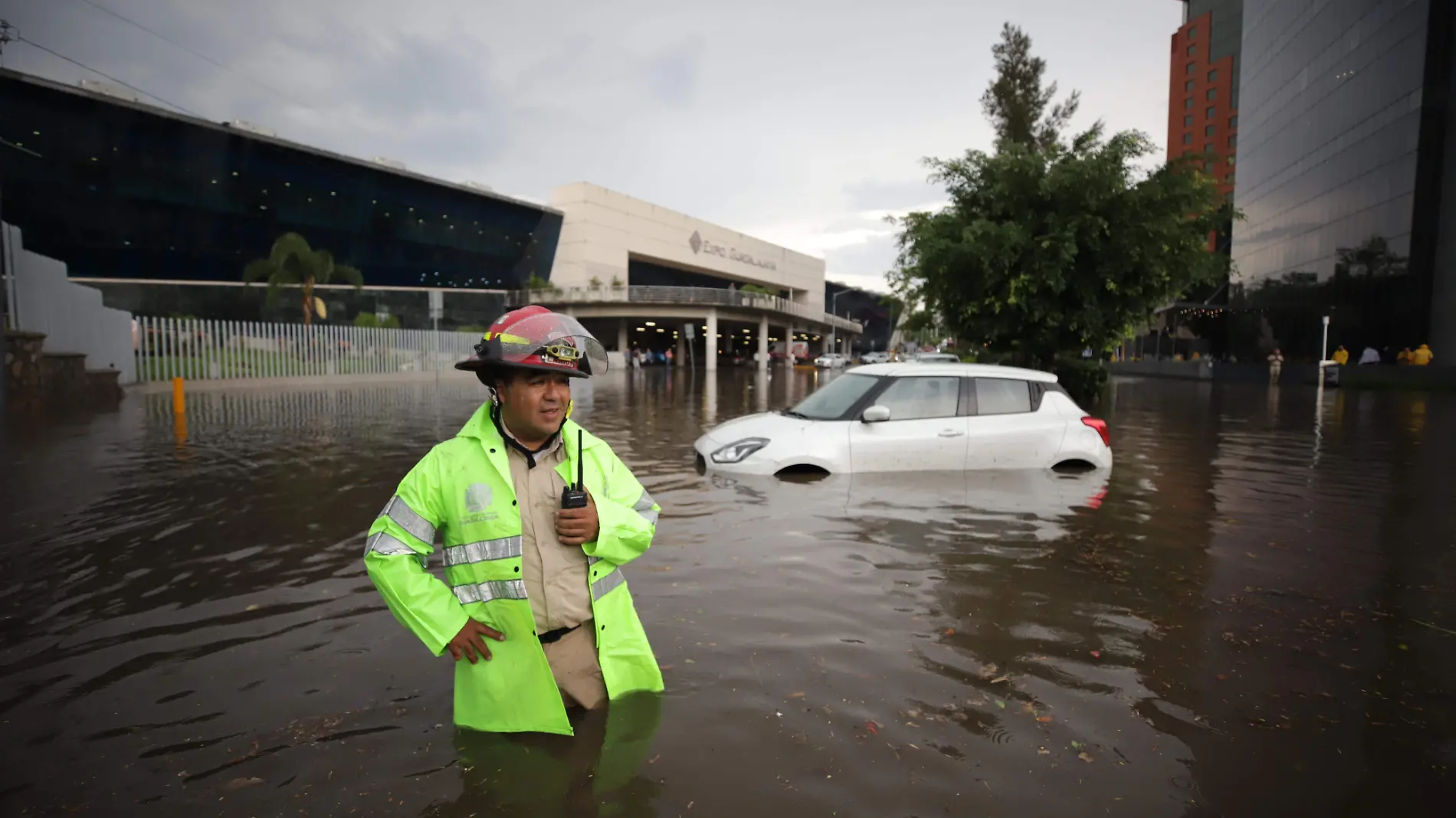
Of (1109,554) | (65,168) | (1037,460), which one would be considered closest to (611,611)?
(1109,554)

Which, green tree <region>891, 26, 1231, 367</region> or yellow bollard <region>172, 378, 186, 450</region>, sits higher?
green tree <region>891, 26, 1231, 367</region>

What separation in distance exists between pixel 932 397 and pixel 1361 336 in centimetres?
3649

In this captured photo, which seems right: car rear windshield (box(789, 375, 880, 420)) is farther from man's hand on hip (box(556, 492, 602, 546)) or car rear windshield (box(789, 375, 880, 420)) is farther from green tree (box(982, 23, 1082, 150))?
green tree (box(982, 23, 1082, 150))

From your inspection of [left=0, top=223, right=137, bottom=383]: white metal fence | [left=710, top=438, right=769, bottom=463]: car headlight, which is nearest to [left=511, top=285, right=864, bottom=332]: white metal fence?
[left=0, top=223, right=137, bottom=383]: white metal fence

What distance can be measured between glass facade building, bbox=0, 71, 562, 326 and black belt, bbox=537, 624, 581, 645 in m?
39.4

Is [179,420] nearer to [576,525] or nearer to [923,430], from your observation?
[923,430]

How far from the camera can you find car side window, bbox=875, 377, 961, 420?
327 inches

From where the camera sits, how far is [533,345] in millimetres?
2469

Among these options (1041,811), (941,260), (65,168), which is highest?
(65,168)

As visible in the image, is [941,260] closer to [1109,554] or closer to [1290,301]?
[1109,554]

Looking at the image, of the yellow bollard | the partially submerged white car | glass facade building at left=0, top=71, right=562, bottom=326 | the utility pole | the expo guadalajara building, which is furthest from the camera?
the expo guadalajara building

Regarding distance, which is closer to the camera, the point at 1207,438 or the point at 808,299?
the point at 1207,438

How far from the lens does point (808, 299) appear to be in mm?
87500

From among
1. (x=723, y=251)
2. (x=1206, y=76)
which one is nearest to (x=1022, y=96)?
(x=723, y=251)
